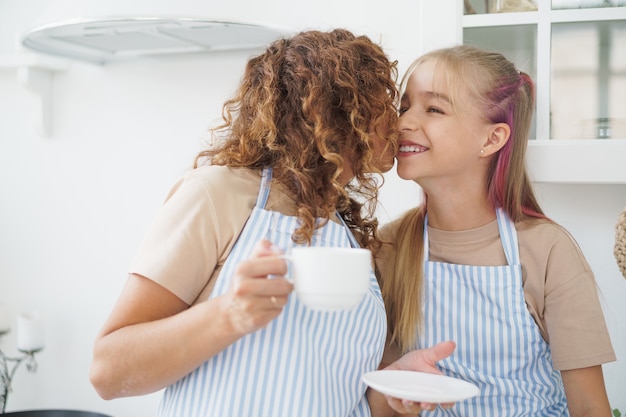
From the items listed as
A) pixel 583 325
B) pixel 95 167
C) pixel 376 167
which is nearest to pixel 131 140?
pixel 95 167

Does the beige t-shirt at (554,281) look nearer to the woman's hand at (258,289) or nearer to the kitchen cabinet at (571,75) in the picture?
the kitchen cabinet at (571,75)

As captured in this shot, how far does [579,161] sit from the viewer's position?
1.37m

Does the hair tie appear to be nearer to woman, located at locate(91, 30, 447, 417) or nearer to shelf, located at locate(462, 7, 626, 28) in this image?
woman, located at locate(91, 30, 447, 417)

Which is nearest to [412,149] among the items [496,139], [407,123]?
[407,123]

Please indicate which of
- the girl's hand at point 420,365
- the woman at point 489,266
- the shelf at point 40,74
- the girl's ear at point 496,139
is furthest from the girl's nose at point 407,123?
the shelf at point 40,74

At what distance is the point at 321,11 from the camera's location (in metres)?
1.69

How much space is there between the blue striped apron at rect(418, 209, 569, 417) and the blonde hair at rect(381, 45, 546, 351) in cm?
4

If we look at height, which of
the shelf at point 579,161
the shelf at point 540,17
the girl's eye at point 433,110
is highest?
the shelf at point 540,17

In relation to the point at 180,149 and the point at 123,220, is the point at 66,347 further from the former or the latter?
the point at 180,149

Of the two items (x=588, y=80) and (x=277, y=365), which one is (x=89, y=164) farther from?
(x=588, y=80)

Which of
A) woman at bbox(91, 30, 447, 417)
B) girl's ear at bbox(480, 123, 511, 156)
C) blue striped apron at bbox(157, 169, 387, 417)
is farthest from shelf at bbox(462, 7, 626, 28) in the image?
blue striped apron at bbox(157, 169, 387, 417)

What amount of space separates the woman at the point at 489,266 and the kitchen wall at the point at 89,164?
1.05ft

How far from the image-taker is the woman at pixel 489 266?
128 centimetres

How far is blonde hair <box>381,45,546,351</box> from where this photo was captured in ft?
4.33
